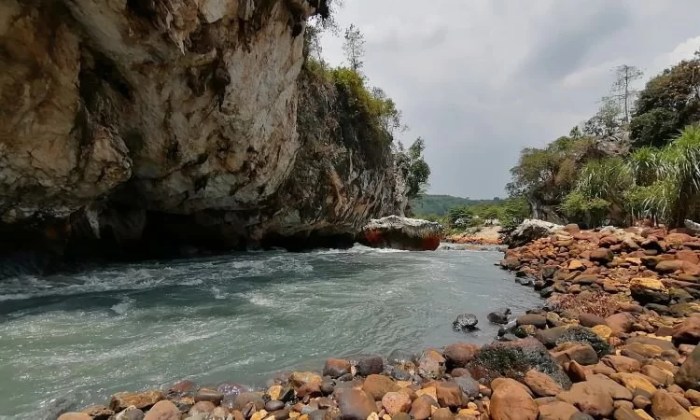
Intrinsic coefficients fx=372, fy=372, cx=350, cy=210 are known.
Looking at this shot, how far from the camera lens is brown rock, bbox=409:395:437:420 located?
3510mm

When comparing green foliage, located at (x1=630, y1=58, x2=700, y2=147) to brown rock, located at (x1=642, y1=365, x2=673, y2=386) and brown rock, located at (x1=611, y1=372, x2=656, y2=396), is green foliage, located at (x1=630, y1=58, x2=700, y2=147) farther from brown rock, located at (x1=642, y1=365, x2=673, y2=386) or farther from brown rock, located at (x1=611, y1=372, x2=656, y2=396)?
brown rock, located at (x1=611, y1=372, x2=656, y2=396)

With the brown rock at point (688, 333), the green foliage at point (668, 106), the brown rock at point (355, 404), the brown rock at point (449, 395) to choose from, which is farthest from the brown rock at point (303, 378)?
the green foliage at point (668, 106)

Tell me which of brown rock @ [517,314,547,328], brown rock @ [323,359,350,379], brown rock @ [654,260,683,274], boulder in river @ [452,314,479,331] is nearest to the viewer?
brown rock @ [323,359,350,379]

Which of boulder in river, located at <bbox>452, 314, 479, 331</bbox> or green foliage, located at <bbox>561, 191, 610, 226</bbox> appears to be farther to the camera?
green foliage, located at <bbox>561, 191, 610, 226</bbox>

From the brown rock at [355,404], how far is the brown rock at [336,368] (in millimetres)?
536

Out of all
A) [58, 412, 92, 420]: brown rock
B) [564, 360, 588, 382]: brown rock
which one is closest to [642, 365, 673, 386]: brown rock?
[564, 360, 588, 382]: brown rock

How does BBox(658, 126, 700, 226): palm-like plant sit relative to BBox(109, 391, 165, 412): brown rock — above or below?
above

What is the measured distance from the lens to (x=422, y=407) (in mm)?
3586

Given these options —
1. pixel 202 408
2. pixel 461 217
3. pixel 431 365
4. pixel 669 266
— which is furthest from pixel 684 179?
pixel 461 217

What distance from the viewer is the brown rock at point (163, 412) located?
3358 mm

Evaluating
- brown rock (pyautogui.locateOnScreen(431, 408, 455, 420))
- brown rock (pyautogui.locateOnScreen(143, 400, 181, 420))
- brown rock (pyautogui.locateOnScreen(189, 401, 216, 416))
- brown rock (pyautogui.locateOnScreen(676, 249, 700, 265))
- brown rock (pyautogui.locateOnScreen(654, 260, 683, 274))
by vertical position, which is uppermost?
brown rock (pyautogui.locateOnScreen(676, 249, 700, 265))

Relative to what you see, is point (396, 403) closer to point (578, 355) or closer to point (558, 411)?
point (558, 411)

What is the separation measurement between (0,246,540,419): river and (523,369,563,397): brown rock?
1.69m

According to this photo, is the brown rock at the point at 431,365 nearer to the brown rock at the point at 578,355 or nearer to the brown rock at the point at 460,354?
the brown rock at the point at 460,354
